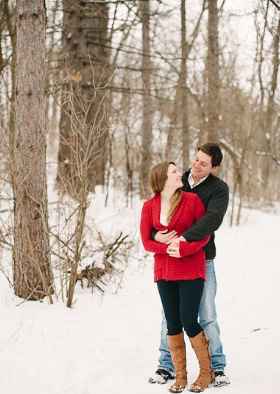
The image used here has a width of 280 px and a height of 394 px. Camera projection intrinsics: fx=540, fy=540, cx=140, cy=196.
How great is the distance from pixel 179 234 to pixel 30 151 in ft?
7.62

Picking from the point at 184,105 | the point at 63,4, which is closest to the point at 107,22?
the point at 63,4

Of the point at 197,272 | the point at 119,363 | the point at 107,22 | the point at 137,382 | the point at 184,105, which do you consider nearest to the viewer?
the point at 197,272

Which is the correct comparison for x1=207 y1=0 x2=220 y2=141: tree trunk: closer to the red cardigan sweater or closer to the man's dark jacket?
the man's dark jacket

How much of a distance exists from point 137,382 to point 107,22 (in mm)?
8734

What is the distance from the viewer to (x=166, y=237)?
3.56m

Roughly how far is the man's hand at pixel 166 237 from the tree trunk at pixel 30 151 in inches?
80.3

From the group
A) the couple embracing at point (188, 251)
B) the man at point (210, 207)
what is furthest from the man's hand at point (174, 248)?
the man at point (210, 207)

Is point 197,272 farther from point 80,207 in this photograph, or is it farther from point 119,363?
point 80,207

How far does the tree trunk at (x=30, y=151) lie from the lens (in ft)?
17.5

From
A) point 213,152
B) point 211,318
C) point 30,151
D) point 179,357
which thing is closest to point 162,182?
point 213,152

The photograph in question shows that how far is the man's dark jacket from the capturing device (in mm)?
3492

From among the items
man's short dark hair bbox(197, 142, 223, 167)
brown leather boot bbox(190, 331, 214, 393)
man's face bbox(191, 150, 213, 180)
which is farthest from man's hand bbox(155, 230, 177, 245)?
brown leather boot bbox(190, 331, 214, 393)

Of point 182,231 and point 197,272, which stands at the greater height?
point 182,231

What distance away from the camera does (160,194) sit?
146 inches
